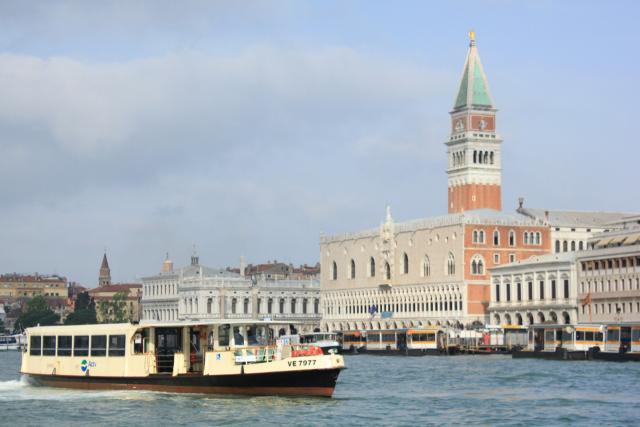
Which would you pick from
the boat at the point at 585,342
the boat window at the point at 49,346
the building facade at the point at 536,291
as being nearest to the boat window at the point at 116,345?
the boat window at the point at 49,346

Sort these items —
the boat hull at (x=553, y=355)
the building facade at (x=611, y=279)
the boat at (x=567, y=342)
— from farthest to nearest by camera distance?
the building facade at (x=611, y=279), the boat at (x=567, y=342), the boat hull at (x=553, y=355)

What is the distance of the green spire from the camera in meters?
141

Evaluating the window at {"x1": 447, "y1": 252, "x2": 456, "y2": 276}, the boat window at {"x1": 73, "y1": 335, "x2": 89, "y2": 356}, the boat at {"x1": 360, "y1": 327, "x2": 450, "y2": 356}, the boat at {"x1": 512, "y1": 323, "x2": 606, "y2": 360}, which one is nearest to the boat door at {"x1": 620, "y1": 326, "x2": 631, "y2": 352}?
the boat at {"x1": 512, "y1": 323, "x2": 606, "y2": 360}

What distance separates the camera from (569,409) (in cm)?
4406

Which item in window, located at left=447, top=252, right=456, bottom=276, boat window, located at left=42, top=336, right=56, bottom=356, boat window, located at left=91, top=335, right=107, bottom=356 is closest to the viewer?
boat window, located at left=91, top=335, right=107, bottom=356

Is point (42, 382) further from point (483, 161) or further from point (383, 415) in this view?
point (483, 161)

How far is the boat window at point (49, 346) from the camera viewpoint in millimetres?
49594

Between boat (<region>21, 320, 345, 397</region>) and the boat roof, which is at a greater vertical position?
the boat roof

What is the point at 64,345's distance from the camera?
161 feet

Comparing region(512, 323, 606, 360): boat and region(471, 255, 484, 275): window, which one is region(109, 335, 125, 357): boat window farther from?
region(471, 255, 484, 275): window

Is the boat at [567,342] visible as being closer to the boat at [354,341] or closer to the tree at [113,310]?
the boat at [354,341]

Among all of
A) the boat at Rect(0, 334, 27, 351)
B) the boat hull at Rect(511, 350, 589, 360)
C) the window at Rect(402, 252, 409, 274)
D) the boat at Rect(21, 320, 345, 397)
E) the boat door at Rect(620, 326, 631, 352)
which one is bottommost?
the boat at Rect(21, 320, 345, 397)

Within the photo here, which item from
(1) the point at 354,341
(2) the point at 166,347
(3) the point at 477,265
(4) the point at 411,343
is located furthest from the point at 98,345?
(3) the point at 477,265

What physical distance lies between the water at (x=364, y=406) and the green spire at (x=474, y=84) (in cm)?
8465
